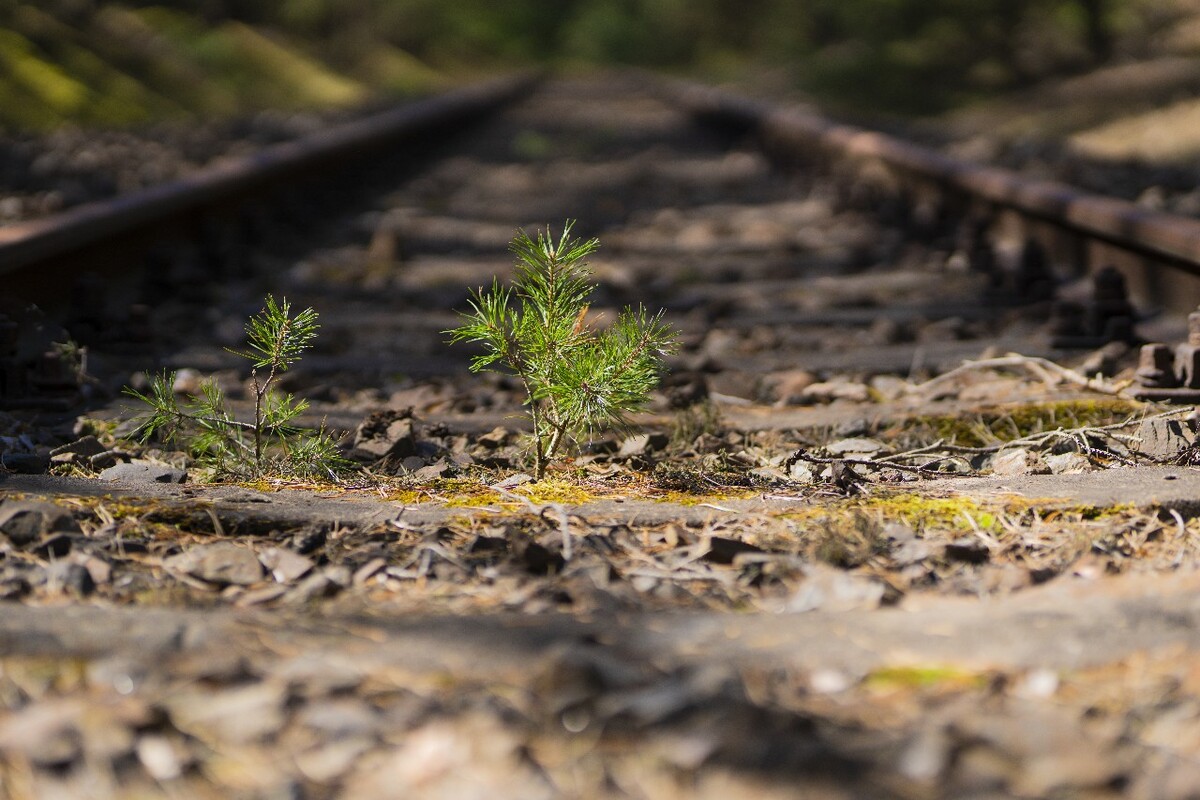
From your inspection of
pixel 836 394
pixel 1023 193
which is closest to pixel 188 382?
pixel 836 394

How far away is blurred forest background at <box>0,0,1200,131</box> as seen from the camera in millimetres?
13602

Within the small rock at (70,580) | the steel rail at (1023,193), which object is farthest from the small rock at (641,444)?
the steel rail at (1023,193)

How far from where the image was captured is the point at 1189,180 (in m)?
6.87

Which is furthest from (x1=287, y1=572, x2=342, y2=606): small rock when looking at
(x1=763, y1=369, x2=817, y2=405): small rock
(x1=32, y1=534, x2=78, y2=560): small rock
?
(x1=763, y1=369, x2=817, y2=405): small rock

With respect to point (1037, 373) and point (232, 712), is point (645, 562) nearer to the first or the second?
point (232, 712)

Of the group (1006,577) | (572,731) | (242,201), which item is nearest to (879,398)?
(1006,577)

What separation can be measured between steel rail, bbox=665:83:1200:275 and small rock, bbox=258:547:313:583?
2634 mm

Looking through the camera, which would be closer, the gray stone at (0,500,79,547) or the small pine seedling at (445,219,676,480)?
the gray stone at (0,500,79,547)

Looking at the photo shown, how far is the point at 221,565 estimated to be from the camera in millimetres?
2068

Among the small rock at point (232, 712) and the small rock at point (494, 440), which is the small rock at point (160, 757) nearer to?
the small rock at point (232, 712)

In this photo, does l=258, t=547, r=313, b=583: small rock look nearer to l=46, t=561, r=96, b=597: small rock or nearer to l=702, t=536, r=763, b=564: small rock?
l=46, t=561, r=96, b=597: small rock

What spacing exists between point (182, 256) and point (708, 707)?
4334 millimetres

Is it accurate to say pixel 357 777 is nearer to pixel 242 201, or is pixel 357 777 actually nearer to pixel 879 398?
pixel 879 398

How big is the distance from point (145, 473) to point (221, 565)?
76 centimetres
